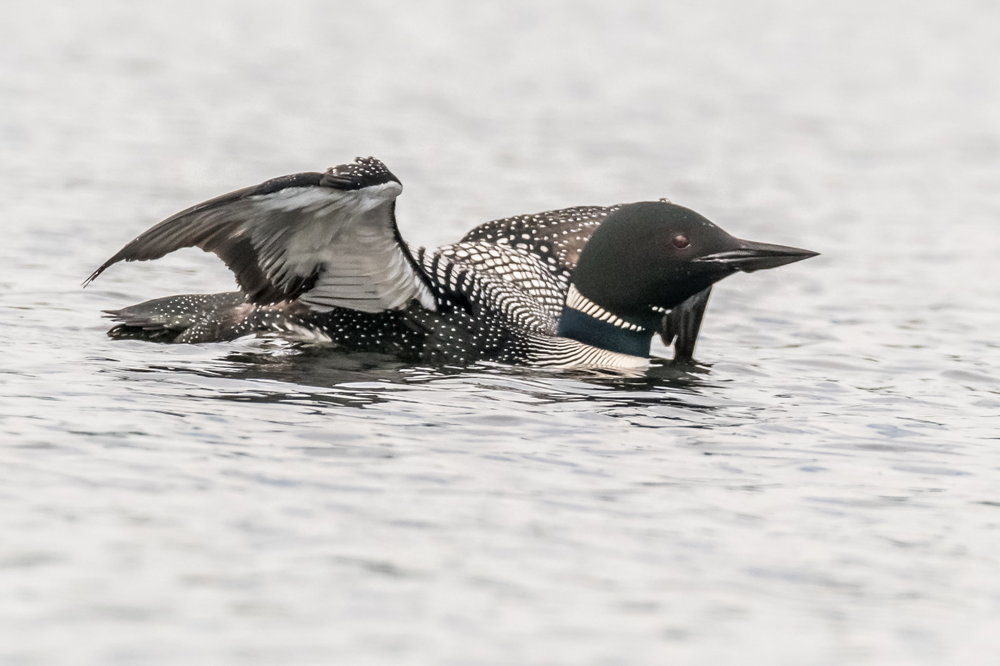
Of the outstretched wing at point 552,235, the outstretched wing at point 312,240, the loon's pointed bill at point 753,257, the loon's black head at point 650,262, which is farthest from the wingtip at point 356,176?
the outstretched wing at point 552,235

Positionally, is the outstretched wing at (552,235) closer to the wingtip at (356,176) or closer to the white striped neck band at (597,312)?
the white striped neck band at (597,312)

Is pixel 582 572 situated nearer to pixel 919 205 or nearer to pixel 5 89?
pixel 919 205

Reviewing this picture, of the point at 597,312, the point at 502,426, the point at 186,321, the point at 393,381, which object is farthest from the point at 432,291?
the point at 502,426

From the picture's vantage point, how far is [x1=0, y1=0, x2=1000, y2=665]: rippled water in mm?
3584

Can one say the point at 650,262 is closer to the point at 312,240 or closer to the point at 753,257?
the point at 753,257

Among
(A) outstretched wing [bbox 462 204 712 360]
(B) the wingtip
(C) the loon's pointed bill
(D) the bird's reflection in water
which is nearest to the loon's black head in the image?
(C) the loon's pointed bill

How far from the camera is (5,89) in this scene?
11781mm

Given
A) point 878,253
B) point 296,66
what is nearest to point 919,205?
point 878,253

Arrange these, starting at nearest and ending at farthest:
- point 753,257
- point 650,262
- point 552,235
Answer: point 753,257 < point 650,262 < point 552,235

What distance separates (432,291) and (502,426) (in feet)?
3.76

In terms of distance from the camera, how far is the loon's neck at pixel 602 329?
6555 mm

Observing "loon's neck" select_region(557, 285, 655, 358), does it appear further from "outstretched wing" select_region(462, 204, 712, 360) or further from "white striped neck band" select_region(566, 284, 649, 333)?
"outstretched wing" select_region(462, 204, 712, 360)

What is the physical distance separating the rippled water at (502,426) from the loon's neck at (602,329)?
19cm

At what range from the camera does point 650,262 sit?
6.41 metres
